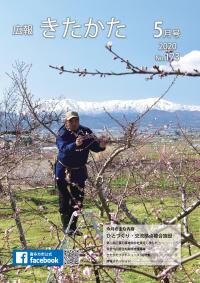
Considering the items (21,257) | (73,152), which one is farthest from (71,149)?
(21,257)

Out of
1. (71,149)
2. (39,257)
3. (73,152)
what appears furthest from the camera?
(73,152)

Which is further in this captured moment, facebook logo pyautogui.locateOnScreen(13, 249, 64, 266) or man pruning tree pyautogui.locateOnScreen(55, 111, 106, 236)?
man pruning tree pyautogui.locateOnScreen(55, 111, 106, 236)

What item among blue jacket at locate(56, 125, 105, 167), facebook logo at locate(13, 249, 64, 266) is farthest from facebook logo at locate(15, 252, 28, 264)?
blue jacket at locate(56, 125, 105, 167)

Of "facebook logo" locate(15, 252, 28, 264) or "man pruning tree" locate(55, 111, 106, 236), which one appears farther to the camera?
"man pruning tree" locate(55, 111, 106, 236)

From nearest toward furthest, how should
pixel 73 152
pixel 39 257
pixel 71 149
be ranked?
pixel 39 257
pixel 71 149
pixel 73 152

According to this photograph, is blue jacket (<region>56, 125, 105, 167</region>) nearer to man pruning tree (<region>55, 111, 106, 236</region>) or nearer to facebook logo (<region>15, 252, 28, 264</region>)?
man pruning tree (<region>55, 111, 106, 236</region>)

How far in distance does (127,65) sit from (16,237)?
32.4 ft

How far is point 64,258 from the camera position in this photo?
3.85 metres

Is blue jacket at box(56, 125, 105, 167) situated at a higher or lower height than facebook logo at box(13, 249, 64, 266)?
higher

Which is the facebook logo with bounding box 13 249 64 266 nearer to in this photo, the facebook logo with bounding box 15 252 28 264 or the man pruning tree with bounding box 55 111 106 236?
the facebook logo with bounding box 15 252 28 264

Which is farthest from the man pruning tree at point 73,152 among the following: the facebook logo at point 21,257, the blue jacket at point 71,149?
the facebook logo at point 21,257

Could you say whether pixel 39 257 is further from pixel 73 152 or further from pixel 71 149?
pixel 73 152

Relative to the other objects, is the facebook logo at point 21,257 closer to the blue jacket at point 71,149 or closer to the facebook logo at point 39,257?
the facebook logo at point 39,257

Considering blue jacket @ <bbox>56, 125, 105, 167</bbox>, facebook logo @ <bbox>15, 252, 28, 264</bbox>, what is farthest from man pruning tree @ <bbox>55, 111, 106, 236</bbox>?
facebook logo @ <bbox>15, 252, 28, 264</bbox>
